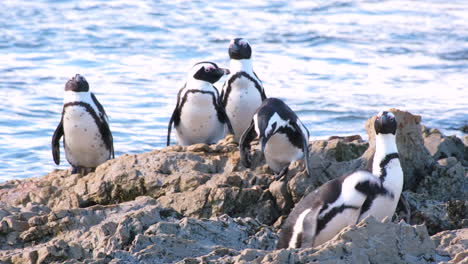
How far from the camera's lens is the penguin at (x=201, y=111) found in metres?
9.07

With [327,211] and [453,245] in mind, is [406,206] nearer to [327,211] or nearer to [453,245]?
[327,211]

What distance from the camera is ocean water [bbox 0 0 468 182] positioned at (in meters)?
11.9

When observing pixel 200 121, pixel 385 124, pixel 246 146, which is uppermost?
pixel 385 124

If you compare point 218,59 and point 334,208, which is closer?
point 334,208

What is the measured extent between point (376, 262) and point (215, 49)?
37.4ft

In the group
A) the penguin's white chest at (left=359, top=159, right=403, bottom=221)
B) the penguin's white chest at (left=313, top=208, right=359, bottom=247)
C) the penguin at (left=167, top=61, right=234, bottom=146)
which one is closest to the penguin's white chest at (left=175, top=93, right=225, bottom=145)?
the penguin at (left=167, top=61, right=234, bottom=146)

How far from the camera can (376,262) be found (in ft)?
16.3

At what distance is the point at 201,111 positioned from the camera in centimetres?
907

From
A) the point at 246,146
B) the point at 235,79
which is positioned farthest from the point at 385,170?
the point at 235,79

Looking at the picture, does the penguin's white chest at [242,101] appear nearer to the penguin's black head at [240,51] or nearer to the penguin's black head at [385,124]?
the penguin's black head at [240,51]

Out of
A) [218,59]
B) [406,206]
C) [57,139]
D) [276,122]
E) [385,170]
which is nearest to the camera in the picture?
[385,170]

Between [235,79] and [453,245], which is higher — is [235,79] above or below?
above

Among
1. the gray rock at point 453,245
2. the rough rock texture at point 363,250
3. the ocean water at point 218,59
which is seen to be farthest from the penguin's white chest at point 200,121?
the rough rock texture at point 363,250

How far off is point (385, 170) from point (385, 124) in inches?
14.5
